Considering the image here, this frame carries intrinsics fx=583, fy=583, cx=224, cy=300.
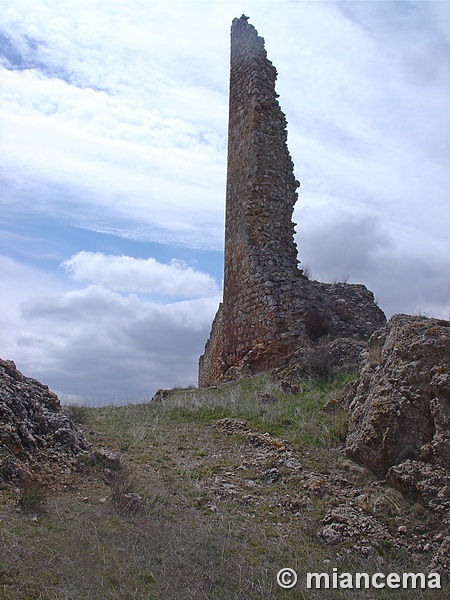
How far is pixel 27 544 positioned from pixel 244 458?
3205 millimetres

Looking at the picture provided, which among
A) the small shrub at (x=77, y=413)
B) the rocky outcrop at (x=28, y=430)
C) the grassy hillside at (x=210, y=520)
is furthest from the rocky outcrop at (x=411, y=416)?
the small shrub at (x=77, y=413)

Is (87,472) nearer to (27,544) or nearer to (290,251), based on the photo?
(27,544)

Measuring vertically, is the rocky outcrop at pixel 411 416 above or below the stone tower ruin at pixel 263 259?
below

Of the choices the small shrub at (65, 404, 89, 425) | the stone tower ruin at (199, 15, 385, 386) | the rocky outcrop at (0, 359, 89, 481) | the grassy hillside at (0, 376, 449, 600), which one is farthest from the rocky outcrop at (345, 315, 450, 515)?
the stone tower ruin at (199, 15, 385, 386)

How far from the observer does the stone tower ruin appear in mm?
12703

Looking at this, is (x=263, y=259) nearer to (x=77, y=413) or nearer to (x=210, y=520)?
(x=77, y=413)

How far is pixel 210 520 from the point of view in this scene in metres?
5.42

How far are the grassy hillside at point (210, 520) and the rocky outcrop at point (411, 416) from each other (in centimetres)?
22

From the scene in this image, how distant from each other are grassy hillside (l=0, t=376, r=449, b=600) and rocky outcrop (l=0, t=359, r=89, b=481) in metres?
0.29

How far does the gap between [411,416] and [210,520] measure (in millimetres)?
2465

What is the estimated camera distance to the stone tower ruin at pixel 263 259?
12.7 metres

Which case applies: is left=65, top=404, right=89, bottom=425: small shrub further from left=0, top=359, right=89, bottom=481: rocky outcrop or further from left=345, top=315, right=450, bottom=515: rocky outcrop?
left=345, top=315, right=450, bottom=515: rocky outcrop

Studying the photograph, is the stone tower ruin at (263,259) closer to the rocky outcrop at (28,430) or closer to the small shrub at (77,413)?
the small shrub at (77,413)

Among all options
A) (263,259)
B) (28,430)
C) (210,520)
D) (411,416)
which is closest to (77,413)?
(28,430)
